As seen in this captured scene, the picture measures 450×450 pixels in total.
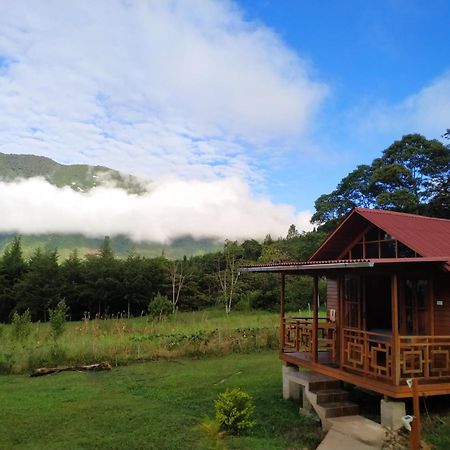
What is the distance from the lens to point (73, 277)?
37.2m

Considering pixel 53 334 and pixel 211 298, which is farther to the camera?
pixel 211 298

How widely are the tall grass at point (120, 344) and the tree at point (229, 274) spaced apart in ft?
47.3

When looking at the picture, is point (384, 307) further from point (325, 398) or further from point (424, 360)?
point (325, 398)

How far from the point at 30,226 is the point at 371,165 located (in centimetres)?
16374

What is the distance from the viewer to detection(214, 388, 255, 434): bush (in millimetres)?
7633

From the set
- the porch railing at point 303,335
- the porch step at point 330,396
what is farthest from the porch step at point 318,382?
the porch railing at point 303,335

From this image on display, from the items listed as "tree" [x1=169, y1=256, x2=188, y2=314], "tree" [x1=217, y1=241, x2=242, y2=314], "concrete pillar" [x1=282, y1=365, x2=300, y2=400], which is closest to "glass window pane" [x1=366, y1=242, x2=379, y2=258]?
"concrete pillar" [x1=282, y1=365, x2=300, y2=400]

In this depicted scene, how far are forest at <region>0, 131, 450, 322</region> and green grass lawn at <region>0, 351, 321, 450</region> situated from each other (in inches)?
459

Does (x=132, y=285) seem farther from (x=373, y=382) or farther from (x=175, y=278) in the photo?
(x=373, y=382)

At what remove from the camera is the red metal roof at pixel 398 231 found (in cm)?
875

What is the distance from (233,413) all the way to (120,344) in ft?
30.6

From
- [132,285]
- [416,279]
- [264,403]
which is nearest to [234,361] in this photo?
[264,403]

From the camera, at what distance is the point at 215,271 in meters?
43.4

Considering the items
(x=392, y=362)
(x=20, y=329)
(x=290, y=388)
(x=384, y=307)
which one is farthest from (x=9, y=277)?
(x=392, y=362)
